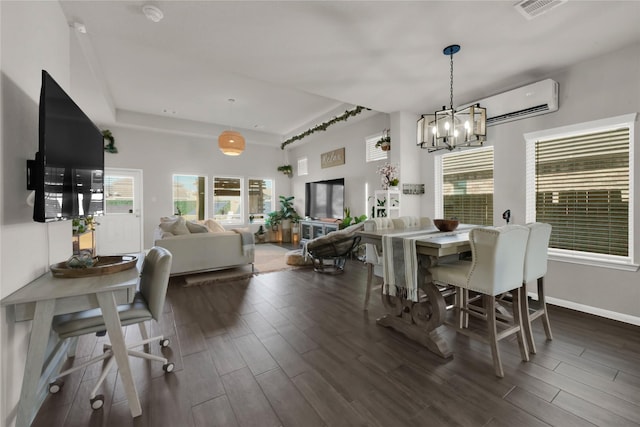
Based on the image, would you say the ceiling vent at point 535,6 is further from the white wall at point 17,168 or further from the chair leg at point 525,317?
the white wall at point 17,168

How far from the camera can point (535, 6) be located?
2066 mm

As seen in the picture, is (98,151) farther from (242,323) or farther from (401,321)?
(401,321)

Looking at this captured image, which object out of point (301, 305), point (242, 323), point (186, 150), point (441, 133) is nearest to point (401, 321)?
point (301, 305)

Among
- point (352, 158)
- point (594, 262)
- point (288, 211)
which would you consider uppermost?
point (352, 158)

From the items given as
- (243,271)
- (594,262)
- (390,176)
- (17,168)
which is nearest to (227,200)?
(243,271)

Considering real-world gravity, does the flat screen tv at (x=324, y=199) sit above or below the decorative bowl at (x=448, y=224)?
above

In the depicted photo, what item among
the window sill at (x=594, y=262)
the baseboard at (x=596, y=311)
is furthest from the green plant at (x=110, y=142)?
the baseboard at (x=596, y=311)

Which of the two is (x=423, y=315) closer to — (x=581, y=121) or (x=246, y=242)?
(x=581, y=121)

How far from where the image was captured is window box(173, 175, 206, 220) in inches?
268

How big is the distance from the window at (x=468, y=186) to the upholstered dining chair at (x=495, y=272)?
2.04 m


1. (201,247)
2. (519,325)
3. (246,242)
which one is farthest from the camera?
(246,242)

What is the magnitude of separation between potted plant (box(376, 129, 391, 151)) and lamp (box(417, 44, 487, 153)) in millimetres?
2080

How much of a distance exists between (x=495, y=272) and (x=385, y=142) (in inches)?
136

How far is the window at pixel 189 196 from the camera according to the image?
22.3ft
